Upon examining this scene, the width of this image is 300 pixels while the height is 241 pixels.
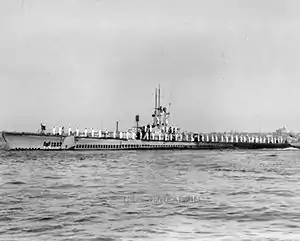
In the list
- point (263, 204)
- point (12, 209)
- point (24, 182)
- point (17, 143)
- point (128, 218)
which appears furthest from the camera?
point (17, 143)

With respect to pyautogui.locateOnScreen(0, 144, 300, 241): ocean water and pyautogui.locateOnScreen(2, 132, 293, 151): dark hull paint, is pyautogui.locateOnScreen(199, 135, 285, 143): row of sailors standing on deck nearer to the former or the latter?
pyautogui.locateOnScreen(2, 132, 293, 151): dark hull paint

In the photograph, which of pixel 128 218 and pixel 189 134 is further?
pixel 189 134

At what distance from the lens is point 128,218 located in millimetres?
16984

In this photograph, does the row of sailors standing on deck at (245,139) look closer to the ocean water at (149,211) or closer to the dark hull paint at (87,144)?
the dark hull paint at (87,144)

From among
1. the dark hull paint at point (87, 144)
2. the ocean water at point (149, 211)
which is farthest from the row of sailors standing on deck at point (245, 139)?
the ocean water at point (149, 211)

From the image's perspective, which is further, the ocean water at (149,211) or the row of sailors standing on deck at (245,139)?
the row of sailors standing on deck at (245,139)

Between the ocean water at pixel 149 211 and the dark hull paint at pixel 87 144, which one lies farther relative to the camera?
the dark hull paint at pixel 87 144

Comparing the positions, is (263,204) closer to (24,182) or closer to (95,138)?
(24,182)

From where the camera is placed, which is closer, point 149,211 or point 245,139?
point 149,211

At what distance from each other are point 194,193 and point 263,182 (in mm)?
8075

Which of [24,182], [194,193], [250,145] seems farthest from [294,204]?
[250,145]

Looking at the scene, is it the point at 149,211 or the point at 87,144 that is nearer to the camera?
the point at 149,211

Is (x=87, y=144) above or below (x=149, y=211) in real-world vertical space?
above

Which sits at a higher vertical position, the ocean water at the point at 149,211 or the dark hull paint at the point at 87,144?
the dark hull paint at the point at 87,144
